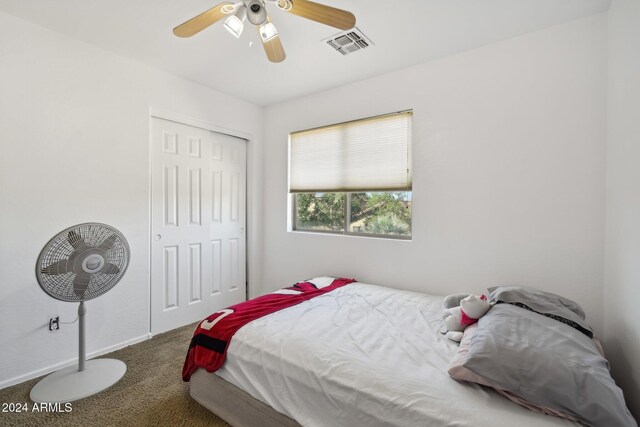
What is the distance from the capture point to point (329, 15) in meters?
1.48

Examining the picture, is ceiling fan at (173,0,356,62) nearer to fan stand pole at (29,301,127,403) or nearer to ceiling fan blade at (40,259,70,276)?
ceiling fan blade at (40,259,70,276)

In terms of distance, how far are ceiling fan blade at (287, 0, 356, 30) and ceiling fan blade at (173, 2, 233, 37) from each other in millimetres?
361

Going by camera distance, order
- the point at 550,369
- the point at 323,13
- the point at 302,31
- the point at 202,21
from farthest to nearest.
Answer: the point at 302,31
the point at 202,21
the point at 323,13
the point at 550,369

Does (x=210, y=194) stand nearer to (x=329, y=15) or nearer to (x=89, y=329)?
(x=89, y=329)

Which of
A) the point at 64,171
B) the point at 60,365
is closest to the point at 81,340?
the point at 60,365

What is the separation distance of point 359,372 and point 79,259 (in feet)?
5.97

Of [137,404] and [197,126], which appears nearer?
[137,404]

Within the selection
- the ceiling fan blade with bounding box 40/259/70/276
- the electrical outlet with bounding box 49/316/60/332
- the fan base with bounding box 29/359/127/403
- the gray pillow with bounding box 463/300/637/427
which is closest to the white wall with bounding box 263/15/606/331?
the gray pillow with bounding box 463/300/637/427

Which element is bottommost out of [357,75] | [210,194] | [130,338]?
[130,338]

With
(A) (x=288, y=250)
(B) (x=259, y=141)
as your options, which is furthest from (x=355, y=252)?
(B) (x=259, y=141)

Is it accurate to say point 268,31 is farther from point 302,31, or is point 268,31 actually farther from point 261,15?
point 302,31

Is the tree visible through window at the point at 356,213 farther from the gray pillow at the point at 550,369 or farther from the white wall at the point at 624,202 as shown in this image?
the gray pillow at the point at 550,369

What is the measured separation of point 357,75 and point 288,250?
1.99m

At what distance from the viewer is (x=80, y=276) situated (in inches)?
71.9
